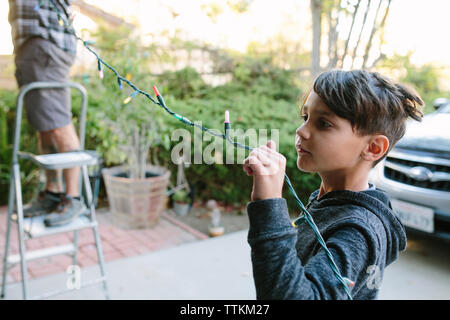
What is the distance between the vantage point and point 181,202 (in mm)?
4270

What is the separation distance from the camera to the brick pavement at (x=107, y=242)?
299cm

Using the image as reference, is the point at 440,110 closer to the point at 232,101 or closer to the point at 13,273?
the point at 232,101

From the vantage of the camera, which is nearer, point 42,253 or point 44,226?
point 44,226

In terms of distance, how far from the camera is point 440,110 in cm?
384

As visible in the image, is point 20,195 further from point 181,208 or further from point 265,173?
point 181,208

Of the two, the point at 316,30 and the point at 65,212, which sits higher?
the point at 316,30

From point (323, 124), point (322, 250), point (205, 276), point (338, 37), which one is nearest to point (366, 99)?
point (323, 124)

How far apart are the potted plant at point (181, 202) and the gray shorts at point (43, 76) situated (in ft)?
6.91

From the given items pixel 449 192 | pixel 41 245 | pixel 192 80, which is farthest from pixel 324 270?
pixel 192 80

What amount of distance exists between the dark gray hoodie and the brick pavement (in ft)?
8.39

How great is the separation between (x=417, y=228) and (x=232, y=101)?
131 inches

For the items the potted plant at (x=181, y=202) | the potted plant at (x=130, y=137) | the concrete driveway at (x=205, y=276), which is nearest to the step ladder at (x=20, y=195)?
the concrete driveway at (x=205, y=276)

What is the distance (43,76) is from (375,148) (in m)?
1.95

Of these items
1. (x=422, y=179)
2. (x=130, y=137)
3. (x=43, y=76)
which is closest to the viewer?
(x=43, y=76)
